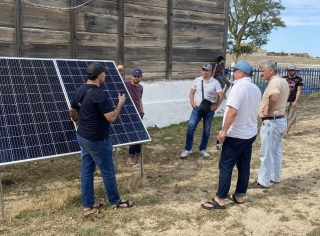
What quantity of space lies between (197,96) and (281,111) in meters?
1.98

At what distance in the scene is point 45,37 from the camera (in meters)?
7.84

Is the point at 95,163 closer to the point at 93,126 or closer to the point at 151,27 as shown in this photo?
the point at 93,126

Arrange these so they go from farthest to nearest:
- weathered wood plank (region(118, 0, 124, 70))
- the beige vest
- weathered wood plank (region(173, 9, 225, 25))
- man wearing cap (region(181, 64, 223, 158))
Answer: weathered wood plank (region(173, 9, 225, 25))
weathered wood plank (region(118, 0, 124, 70))
man wearing cap (region(181, 64, 223, 158))
the beige vest

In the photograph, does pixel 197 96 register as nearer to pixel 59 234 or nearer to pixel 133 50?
pixel 133 50

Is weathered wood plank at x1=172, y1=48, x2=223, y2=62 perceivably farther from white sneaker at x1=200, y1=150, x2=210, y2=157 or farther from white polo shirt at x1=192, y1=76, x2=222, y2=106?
white sneaker at x1=200, y1=150, x2=210, y2=157

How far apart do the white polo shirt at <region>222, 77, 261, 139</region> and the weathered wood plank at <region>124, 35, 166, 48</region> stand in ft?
17.2

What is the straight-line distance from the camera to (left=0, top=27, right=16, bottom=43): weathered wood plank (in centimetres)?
727

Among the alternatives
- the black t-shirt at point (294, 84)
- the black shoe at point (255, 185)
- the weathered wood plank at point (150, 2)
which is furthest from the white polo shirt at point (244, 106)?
the weathered wood plank at point (150, 2)

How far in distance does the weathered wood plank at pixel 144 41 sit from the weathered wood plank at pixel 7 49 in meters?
2.89

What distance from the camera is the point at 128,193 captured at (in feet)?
17.4

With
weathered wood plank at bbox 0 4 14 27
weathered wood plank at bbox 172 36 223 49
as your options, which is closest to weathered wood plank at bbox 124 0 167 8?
weathered wood plank at bbox 172 36 223 49

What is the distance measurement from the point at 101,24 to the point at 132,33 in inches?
37.8

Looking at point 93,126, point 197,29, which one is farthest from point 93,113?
point 197,29

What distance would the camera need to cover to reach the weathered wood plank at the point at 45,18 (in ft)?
24.8
